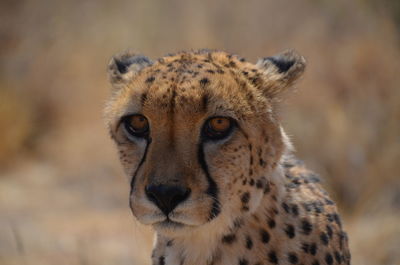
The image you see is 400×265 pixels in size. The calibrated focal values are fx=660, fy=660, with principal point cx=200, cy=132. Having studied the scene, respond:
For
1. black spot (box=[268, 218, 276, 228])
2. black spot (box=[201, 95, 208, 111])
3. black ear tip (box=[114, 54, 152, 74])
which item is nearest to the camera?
black spot (box=[201, 95, 208, 111])

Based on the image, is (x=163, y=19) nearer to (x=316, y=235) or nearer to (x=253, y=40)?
(x=253, y=40)

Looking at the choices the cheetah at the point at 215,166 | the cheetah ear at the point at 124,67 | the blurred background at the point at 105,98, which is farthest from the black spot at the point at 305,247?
the blurred background at the point at 105,98

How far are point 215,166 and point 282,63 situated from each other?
0.59 metres

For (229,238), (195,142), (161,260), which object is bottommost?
(161,260)

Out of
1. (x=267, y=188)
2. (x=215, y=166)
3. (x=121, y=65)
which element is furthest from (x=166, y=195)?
(x=121, y=65)

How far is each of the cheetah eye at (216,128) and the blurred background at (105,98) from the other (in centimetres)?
210

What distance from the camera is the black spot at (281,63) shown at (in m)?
2.44

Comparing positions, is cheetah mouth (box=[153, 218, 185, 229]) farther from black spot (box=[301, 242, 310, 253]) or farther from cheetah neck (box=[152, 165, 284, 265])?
black spot (box=[301, 242, 310, 253])

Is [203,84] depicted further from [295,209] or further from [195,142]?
[295,209]

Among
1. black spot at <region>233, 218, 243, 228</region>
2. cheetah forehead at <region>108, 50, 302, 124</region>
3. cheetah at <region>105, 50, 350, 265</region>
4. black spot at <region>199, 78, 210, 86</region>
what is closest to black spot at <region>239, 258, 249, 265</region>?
cheetah at <region>105, 50, 350, 265</region>

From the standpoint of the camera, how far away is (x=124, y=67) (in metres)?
2.64

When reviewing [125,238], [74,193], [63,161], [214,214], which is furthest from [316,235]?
[63,161]

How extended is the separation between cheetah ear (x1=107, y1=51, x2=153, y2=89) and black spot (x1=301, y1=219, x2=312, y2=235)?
82cm

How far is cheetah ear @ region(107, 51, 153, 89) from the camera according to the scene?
2.52 m
